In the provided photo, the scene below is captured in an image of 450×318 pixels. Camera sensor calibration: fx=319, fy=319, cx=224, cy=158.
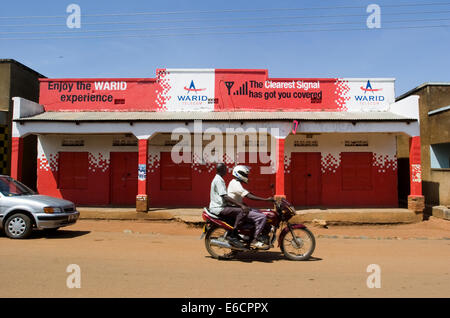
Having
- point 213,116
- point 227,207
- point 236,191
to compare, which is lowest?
point 227,207

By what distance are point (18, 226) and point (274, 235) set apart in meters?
6.04

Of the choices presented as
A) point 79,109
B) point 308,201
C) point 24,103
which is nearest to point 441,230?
point 308,201

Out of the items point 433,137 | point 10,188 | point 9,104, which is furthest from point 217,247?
point 9,104

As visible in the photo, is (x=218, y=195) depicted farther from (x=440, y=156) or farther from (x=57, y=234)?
(x=440, y=156)

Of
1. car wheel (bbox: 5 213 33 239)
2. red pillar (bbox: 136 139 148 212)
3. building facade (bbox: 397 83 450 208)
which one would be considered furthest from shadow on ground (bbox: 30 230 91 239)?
building facade (bbox: 397 83 450 208)

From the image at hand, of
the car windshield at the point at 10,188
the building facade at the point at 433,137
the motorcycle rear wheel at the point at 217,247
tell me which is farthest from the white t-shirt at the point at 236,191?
the building facade at the point at 433,137

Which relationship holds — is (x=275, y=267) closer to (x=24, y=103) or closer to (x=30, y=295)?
(x=30, y=295)

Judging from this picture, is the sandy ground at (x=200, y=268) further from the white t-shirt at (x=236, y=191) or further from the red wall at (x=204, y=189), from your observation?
the red wall at (x=204, y=189)

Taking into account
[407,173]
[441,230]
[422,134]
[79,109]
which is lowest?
[441,230]

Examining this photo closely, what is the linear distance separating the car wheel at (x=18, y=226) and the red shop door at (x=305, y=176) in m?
9.34

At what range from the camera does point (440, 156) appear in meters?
13.2

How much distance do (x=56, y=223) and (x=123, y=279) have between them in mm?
3975

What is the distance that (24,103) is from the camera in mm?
12008

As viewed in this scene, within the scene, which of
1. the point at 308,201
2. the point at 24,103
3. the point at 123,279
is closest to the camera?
the point at 123,279
